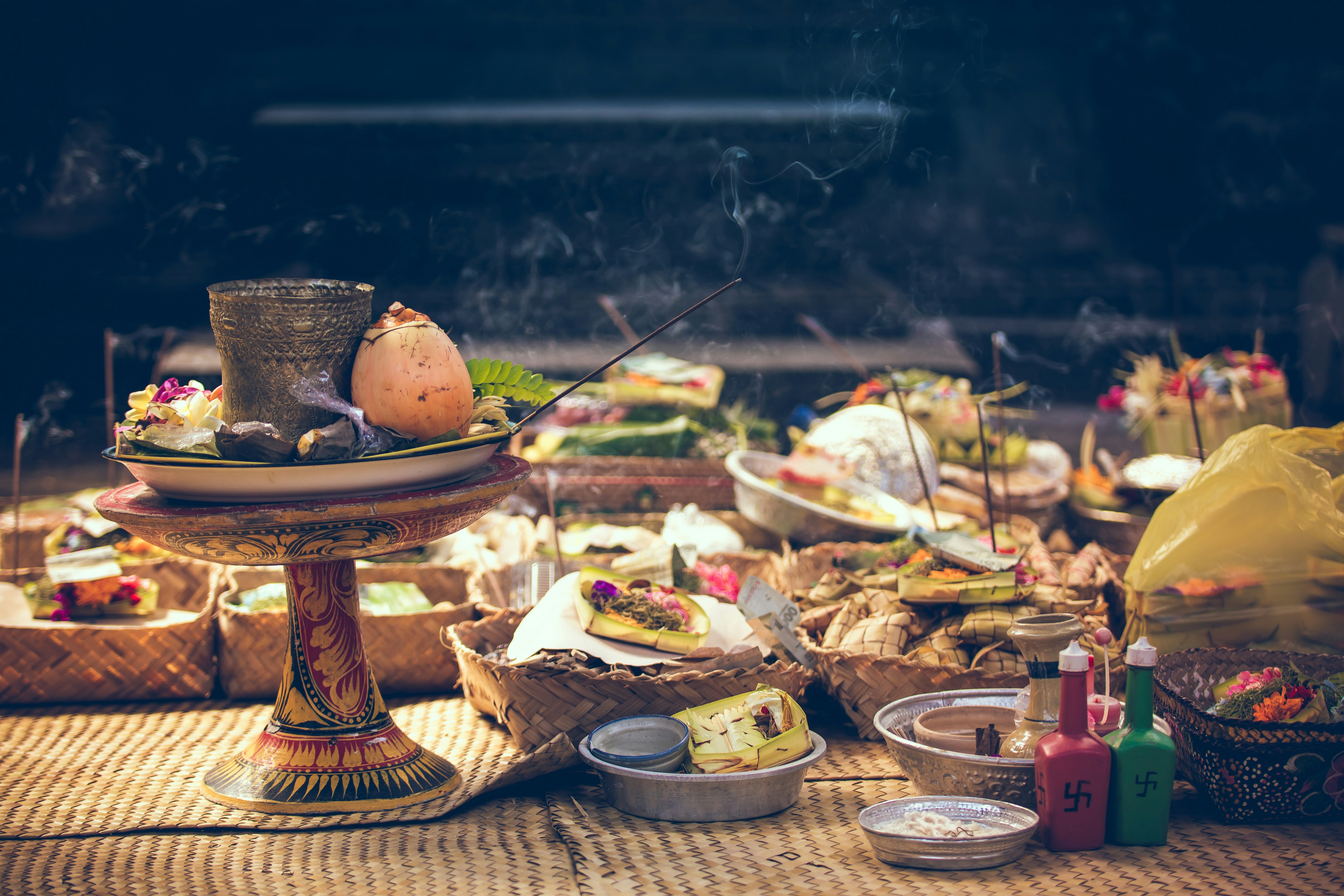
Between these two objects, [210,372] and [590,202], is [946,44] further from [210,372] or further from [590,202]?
[210,372]

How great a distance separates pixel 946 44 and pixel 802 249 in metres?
1.72

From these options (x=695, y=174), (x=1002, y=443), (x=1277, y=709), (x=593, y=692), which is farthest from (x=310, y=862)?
(x=695, y=174)

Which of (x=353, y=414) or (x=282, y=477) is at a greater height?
(x=353, y=414)

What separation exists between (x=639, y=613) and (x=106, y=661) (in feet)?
5.37

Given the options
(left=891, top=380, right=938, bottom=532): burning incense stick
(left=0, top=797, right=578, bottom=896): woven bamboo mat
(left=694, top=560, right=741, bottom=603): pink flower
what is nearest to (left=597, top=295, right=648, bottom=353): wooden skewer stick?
(left=891, top=380, right=938, bottom=532): burning incense stick

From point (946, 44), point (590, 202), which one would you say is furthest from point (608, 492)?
point (946, 44)

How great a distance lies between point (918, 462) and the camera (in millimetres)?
3457

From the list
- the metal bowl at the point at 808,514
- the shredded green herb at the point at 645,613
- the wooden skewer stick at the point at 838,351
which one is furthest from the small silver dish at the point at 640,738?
the wooden skewer stick at the point at 838,351

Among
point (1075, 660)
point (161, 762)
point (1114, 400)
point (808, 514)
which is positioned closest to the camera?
point (1075, 660)

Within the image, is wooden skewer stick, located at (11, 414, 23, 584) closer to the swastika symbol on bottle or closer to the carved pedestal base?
the carved pedestal base

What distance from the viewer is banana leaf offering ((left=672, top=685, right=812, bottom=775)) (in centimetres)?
251

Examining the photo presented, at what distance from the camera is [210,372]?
614cm

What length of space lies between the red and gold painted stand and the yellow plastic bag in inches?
70.7

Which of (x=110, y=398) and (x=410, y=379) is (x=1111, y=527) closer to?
(x=410, y=379)
